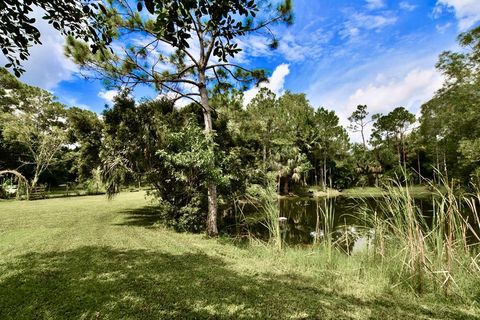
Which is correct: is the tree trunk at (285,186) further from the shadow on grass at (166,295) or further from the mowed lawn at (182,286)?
the shadow on grass at (166,295)

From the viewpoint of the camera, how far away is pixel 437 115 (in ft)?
54.3

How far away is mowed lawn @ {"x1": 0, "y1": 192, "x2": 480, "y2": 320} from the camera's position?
263 cm

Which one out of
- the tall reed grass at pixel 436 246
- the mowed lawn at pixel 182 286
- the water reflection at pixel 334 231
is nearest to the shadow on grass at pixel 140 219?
the mowed lawn at pixel 182 286

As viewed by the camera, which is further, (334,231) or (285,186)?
(285,186)

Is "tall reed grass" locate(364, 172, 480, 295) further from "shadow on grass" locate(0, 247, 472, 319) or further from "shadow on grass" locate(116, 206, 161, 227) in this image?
"shadow on grass" locate(116, 206, 161, 227)

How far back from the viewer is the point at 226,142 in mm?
10219

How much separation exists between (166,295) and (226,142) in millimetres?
7601

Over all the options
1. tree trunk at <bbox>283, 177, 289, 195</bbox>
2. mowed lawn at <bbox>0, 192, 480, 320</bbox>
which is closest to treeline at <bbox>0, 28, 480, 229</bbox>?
tree trunk at <bbox>283, 177, 289, 195</bbox>

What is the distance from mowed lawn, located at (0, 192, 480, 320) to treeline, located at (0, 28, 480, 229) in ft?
5.42

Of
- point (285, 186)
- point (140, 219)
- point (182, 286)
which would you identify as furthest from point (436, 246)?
point (285, 186)

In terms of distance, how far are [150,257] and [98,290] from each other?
4.99 feet

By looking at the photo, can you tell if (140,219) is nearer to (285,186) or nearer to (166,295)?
(166,295)

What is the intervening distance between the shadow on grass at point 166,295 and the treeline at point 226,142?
1.85 m

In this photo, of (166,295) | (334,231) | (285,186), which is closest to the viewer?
(166,295)
